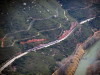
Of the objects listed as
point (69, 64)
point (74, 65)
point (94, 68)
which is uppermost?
point (94, 68)

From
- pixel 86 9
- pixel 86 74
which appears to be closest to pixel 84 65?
pixel 86 74

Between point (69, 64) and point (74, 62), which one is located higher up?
point (74, 62)

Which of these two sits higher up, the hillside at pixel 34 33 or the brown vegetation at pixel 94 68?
the hillside at pixel 34 33

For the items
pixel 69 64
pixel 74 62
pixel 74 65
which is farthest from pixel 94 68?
pixel 69 64

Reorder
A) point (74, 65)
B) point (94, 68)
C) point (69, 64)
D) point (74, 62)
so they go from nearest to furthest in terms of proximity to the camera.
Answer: point (94, 68)
point (69, 64)
point (74, 65)
point (74, 62)

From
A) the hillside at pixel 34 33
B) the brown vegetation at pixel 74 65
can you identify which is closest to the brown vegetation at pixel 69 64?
the brown vegetation at pixel 74 65

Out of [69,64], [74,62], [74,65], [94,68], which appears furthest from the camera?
[74,62]

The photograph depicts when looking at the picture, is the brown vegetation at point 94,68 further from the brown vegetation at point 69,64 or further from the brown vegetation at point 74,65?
the brown vegetation at point 69,64

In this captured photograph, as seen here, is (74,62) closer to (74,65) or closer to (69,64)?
(74,65)

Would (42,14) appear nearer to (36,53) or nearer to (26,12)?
(26,12)

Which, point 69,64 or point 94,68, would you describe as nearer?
point 94,68

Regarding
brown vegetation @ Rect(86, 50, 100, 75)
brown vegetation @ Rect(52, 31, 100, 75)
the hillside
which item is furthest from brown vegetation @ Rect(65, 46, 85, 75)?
brown vegetation @ Rect(86, 50, 100, 75)
